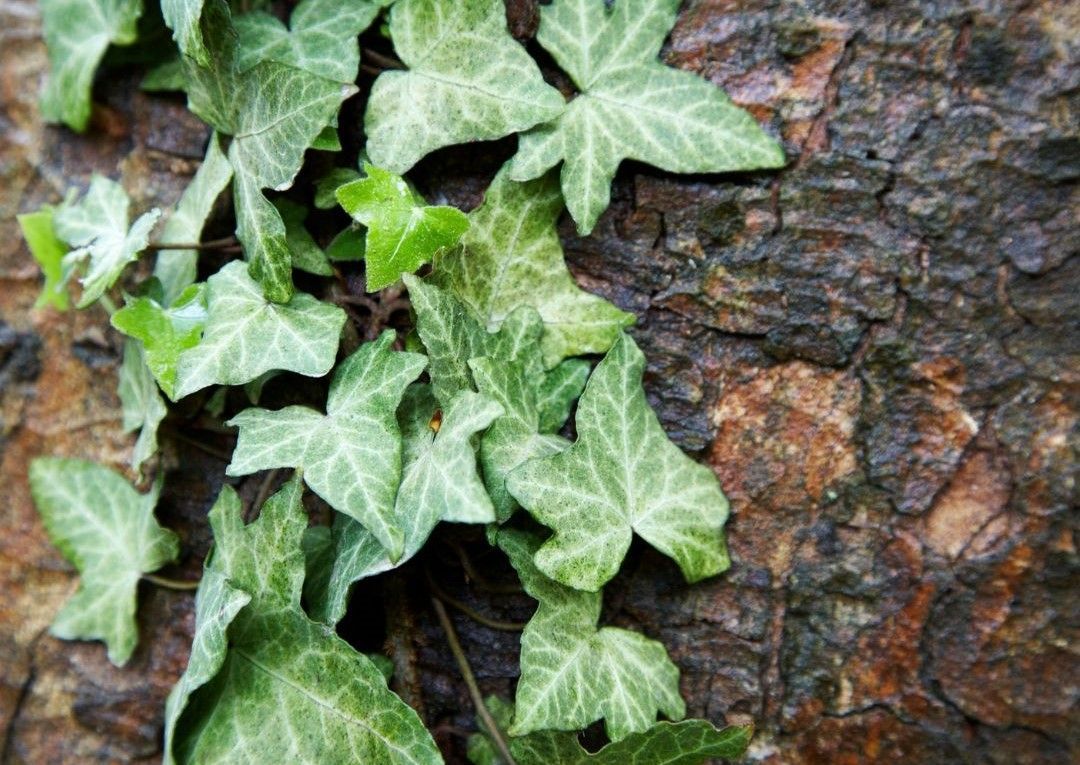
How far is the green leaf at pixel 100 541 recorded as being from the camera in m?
1.35

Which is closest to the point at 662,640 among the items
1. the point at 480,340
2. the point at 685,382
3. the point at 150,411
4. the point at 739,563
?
the point at 739,563

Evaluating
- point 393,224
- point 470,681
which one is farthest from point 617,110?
point 470,681

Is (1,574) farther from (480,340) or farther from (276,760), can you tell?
(480,340)

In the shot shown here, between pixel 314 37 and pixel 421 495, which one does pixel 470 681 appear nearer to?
pixel 421 495

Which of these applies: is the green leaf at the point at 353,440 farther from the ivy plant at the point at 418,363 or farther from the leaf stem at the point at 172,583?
the leaf stem at the point at 172,583

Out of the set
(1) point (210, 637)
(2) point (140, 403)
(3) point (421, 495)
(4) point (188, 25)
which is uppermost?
(4) point (188, 25)

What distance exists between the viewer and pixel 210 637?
1.07 m

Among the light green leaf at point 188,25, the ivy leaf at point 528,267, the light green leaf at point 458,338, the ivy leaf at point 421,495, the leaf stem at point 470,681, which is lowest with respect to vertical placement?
the leaf stem at point 470,681

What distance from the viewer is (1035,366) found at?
101 centimetres

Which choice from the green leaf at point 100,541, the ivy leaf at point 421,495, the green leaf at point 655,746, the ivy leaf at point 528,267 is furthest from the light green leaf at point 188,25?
the green leaf at point 655,746

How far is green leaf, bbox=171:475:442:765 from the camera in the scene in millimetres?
1036

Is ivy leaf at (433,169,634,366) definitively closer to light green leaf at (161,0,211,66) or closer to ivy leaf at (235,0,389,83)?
ivy leaf at (235,0,389,83)

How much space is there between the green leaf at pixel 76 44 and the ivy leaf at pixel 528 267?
2.29ft

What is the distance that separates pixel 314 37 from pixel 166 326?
0.46 metres
